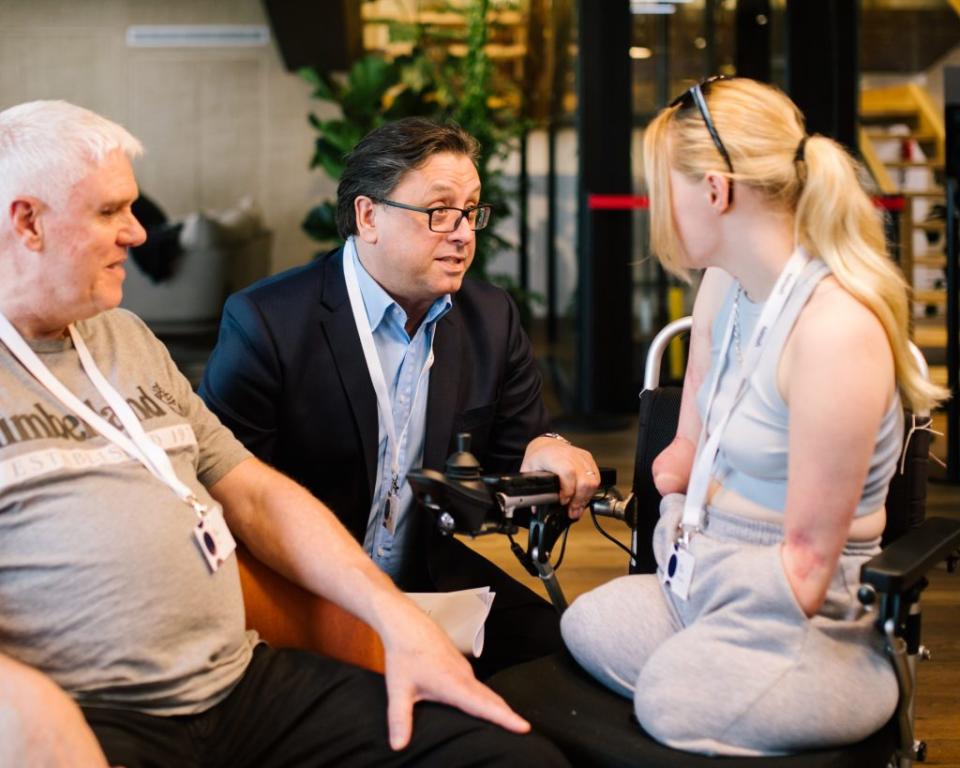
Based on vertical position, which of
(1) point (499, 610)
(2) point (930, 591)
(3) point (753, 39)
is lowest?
(2) point (930, 591)

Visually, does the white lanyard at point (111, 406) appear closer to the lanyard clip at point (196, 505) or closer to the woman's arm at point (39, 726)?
the lanyard clip at point (196, 505)

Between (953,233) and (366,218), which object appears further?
(953,233)

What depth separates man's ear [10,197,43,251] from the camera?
160 cm

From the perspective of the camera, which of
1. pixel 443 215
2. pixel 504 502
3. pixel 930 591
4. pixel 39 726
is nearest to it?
pixel 39 726

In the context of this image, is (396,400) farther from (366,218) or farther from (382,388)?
(366,218)

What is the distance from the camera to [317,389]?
7.41 feet

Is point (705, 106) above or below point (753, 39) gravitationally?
below

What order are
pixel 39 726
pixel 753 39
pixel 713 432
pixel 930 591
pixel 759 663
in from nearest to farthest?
pixel 39 726
pixel 759 663
pixel 713 432
pixel 930 591
pixel 753 39

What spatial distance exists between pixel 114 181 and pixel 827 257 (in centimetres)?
93

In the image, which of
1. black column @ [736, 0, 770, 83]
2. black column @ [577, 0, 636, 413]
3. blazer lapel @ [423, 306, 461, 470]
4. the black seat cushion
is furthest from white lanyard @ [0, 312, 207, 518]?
black column @ [736, 0, 770, 83]

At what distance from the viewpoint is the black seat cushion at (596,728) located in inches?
58.3

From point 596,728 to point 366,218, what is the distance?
1.07 metres

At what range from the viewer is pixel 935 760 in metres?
2.46

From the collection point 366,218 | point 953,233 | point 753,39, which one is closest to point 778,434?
point 366,218
